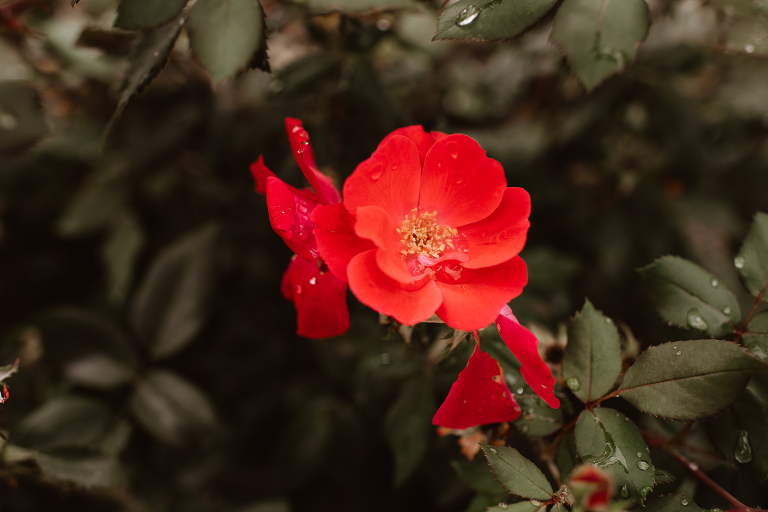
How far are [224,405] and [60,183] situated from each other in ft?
3.27

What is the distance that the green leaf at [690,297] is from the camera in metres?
0.76

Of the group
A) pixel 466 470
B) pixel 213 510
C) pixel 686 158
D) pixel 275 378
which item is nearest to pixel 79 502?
pixel 213 510

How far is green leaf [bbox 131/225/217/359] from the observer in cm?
127

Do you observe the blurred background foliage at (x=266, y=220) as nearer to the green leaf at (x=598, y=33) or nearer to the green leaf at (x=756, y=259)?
the green leaf at (x=598, y=33)

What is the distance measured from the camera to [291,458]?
1316 millimetres

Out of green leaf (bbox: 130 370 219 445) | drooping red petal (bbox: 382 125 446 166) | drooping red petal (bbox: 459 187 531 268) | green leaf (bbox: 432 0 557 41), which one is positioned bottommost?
green leaf (bbox: 130 370 219 445)

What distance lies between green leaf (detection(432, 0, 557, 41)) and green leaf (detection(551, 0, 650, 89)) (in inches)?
1.6

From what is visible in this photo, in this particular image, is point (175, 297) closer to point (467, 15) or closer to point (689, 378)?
point (467, 15)

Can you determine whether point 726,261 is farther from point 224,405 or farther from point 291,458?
point 224,405

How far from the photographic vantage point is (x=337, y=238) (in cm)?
64

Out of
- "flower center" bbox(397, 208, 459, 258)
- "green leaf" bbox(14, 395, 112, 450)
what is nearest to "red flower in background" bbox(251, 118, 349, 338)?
"flower center" bbox(397, 208, 459, 258)

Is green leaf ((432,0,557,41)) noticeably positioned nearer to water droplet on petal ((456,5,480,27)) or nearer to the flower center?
water droplet on petal ((456,5,480,27))

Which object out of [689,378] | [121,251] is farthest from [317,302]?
[121,251]

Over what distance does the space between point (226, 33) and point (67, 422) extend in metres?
1.03
